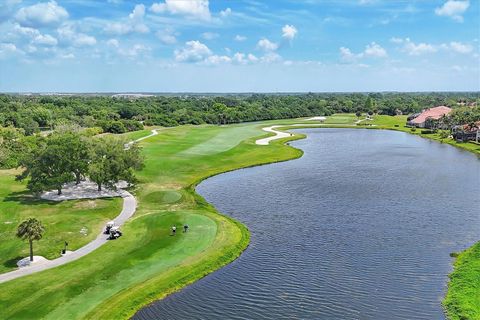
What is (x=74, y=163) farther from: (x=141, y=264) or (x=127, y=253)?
(x=141, y=264)

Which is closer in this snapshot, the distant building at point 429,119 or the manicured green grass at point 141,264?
the manicured green grass at point 141,264

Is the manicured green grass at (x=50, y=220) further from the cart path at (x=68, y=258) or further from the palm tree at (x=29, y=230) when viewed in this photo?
the palm tree at (x=29, y=230)

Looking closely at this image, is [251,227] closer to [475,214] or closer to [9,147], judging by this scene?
[475,214]

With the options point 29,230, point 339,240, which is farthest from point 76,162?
point 339,240

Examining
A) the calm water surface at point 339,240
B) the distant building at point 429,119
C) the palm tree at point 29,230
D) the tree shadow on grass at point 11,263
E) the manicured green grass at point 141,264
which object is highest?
the distant building at point 429,119

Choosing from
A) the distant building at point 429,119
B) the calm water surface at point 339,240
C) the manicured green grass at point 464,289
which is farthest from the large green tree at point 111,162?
the distant building at point 429,119

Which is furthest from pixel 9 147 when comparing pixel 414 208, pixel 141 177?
pixel 414 208
